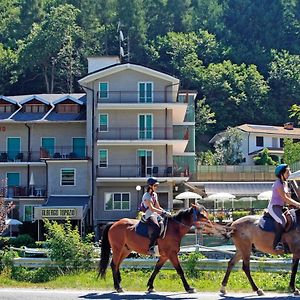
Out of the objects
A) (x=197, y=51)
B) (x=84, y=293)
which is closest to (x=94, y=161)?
(x=84, y=293)

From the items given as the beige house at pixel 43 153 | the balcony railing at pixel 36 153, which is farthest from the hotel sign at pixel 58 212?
the balcony railing at pixel 36 153

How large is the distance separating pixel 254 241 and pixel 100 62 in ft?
147

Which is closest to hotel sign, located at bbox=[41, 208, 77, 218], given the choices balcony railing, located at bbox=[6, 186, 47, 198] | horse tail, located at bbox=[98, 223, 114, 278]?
balcony railing, located at bbox=[6, 186, 47, 198]

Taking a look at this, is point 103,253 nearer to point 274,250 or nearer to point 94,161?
point 274,250

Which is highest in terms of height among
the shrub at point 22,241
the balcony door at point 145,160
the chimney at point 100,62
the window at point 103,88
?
the chimney at point 100,62

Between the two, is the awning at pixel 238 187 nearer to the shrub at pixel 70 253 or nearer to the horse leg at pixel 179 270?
the shrub at pixel 70 253

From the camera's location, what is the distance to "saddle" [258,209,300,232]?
1698 cm

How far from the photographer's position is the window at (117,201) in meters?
54.3

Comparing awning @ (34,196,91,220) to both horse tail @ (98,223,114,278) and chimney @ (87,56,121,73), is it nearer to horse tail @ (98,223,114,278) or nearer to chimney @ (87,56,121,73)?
chimney @ (87,56,121,73)

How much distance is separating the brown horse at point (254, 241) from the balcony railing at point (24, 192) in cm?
3923

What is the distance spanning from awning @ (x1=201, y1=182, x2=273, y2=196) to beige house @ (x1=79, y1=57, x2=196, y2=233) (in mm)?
5582

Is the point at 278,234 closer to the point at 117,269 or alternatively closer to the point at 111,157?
the point at 117,269

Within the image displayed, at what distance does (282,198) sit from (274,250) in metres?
1.24

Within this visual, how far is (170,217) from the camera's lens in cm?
1836
